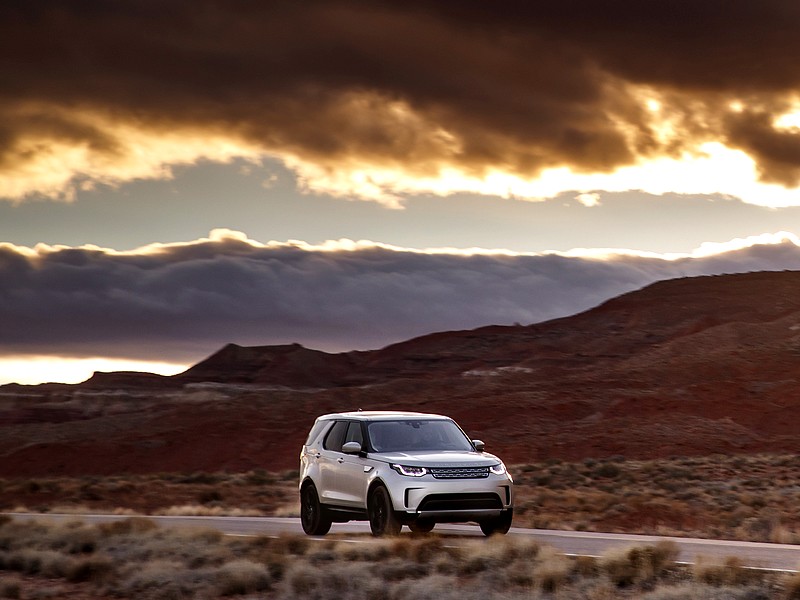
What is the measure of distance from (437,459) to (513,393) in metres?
60.2

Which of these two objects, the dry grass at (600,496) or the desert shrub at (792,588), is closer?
the desert shrub at (792,588)

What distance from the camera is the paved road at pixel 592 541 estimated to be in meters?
14.4

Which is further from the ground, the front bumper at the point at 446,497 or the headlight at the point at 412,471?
the headlight at the point at 412,471

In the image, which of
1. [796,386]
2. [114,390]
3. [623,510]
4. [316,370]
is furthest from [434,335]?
[623,510]

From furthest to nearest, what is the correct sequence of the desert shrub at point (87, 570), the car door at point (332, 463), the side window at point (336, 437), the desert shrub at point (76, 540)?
the side window at point (336, 437)
the car door at point (332, 463)
the desert shrub at point (76, 540)
the desert shrub at point (87, 570)

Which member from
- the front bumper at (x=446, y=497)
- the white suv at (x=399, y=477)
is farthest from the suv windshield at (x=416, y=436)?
the front bumper at (x=446, y=497)

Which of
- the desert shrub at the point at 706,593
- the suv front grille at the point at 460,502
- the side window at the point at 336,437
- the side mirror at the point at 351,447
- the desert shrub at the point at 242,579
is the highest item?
the side window at the point at 336,437

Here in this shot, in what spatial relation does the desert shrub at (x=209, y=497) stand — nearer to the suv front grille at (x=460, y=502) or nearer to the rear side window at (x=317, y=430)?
the rear side window at (x=317, y=430)

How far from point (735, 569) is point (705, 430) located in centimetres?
5346

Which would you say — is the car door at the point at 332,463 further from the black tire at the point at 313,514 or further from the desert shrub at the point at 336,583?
the desert shrub at the point at 336,583

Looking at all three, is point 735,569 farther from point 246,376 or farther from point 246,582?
point 246,376

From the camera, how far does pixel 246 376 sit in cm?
11975

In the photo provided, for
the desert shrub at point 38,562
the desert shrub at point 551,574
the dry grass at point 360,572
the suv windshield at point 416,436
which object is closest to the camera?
the dry grass at point 360,572

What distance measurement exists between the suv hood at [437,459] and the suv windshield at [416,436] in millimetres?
338
